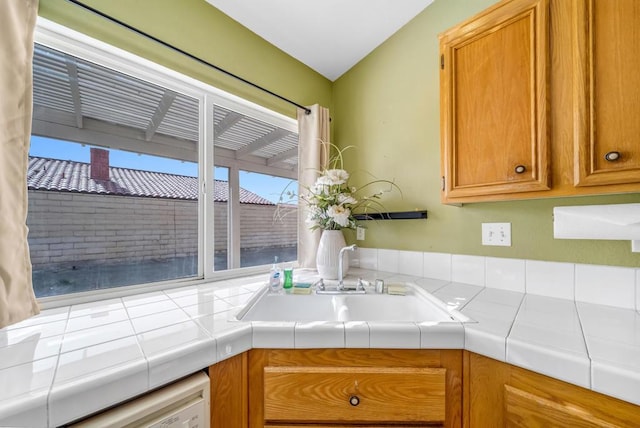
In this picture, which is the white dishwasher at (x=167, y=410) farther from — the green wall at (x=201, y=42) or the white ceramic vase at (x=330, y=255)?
the green wall at (x=201, y=42)

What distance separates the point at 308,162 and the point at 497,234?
114cm

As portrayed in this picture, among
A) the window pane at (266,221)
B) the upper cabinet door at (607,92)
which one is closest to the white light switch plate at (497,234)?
the upper cabinet door at (607,92)

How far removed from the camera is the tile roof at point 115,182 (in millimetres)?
963

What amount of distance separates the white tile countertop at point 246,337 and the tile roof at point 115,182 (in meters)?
0.47

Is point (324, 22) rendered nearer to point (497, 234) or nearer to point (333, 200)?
point (333, 200)

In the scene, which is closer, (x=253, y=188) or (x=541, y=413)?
(x=541, y=413)

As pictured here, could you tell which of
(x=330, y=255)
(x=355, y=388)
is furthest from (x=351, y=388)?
(x=330, y=255)

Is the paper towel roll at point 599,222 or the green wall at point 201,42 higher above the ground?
the green wall at point 201,42

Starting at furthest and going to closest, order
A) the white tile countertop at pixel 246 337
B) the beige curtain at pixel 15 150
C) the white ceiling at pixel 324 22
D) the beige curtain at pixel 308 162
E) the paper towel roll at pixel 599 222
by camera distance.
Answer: the beige curtain at pixel 308 162
the white ceiling at pixel 324 22
the paper towel roll at pixel 599 222
the beige curtain at pixel 15 150
the white tile countertop at pixel 246 337

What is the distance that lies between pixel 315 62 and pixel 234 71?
633 mm

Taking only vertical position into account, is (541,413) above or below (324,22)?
below

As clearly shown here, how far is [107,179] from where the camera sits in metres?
1.09

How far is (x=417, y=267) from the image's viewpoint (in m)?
1.42

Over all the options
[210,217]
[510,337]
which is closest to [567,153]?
[510,337]
